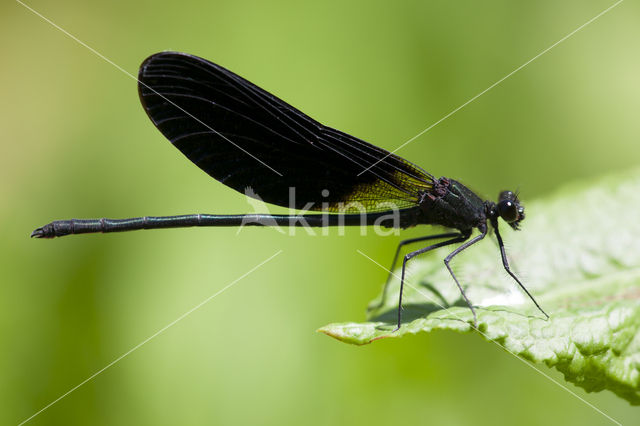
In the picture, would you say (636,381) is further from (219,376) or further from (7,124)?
(7,124)

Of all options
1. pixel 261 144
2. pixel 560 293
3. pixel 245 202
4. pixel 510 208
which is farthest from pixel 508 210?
pixel 245 202

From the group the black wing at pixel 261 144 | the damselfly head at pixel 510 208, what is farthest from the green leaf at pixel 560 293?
the black wing at pixel 261 144

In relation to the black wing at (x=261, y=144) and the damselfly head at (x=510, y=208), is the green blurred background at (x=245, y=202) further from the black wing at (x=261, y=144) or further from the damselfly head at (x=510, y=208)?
the damselfly head at (x=510, y=208)

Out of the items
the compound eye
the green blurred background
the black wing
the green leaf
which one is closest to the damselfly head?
the compound eye

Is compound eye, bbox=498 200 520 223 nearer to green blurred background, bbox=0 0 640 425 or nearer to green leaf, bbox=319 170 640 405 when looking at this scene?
green leaf, bbox=319 170 640 405

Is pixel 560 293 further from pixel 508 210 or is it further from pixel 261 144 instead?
pixel 261 144

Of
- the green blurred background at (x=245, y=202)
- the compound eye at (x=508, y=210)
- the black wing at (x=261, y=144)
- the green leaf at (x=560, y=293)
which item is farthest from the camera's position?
the compound eye at (x=508, y=210)
